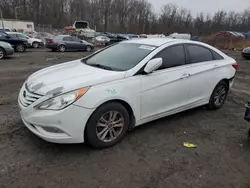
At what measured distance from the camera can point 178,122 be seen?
164 inches

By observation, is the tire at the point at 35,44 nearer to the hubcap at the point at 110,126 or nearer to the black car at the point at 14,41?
the black car at the point at 14,41

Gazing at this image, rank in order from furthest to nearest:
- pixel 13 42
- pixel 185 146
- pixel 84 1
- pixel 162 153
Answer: pixel 84 1 → pixel 13 42 → pixel 185 146 → pixel 162 153

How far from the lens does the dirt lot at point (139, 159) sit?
2.54 meters

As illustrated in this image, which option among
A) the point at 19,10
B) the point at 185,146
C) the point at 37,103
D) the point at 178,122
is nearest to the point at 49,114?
the point at 37,103

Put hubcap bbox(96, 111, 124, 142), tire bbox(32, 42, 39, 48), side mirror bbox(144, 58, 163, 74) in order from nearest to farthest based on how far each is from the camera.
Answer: hubcap bbox(96, 111, 124, 142) < side mirror bbox(144, 58, 163, 74) < tire bbox(32, 42, 39, 48)

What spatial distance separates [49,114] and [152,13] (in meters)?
86.2

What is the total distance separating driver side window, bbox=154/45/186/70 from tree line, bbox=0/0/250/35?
64.3 metres

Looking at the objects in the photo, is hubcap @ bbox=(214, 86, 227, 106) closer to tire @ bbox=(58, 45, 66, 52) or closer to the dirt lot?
the dirt lot

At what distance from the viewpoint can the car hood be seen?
9.42 ft

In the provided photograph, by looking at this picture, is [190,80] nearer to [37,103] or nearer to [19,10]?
[37,103]

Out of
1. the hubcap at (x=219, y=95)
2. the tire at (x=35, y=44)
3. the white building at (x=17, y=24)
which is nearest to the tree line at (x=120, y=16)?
the white building at (x=17, y=24)

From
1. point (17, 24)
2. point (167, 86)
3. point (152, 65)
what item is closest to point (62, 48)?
point (167, 86)

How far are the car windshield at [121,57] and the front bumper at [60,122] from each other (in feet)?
3.31

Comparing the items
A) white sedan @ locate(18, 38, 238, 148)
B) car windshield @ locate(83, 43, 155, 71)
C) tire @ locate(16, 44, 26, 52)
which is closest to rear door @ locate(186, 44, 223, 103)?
white sedan @ locate(18, 38, 238, 148)
